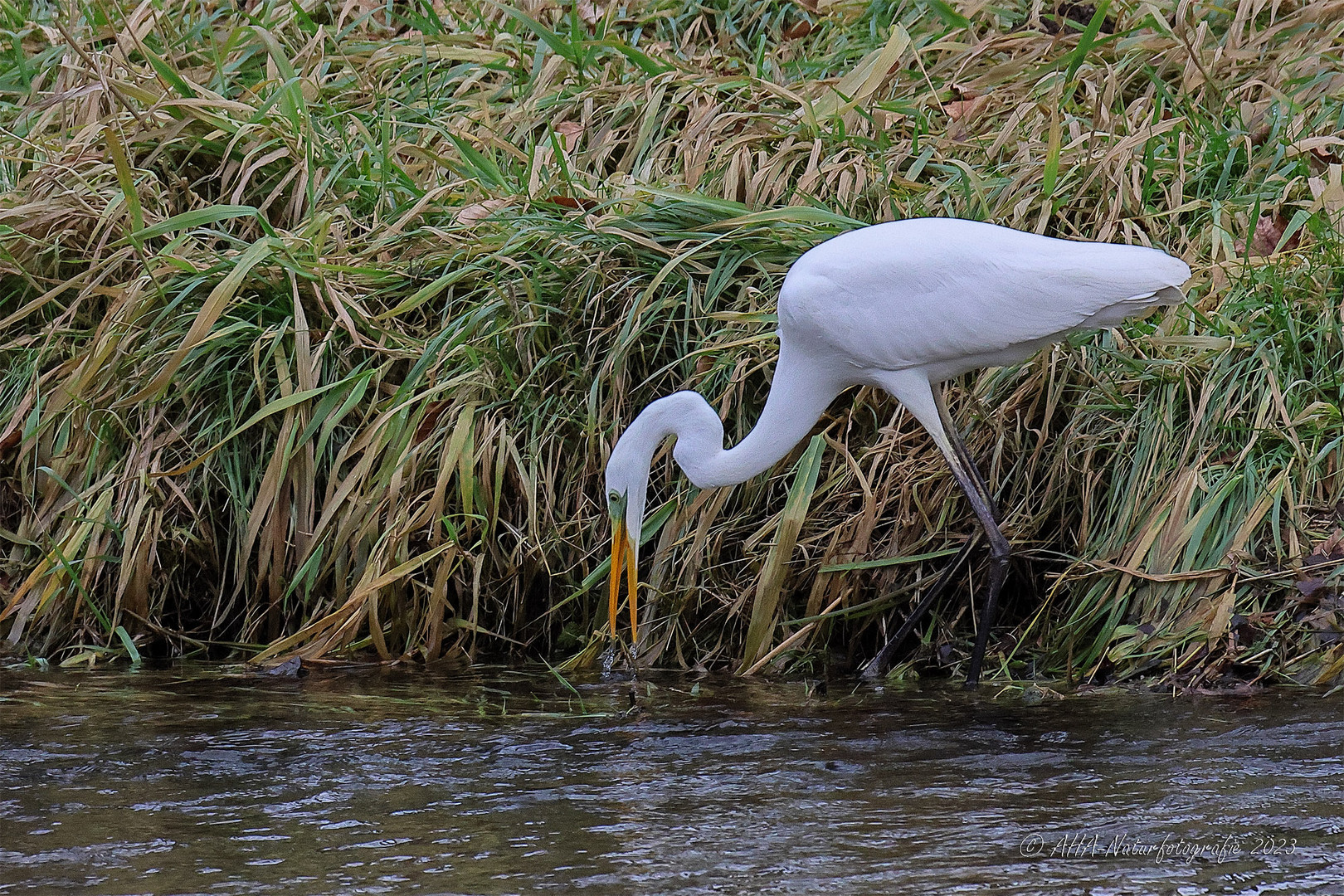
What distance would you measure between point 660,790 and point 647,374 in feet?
6.97

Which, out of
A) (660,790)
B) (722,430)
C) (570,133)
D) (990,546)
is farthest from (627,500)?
(570,133)

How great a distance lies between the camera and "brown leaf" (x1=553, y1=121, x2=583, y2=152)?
6.34m

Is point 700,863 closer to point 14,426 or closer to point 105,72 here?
point 14,426

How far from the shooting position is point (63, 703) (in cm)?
441

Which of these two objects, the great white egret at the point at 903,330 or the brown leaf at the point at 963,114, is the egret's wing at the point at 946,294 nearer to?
the great white egret at the point at 903,330

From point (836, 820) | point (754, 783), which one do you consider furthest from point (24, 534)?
point (836, 820)

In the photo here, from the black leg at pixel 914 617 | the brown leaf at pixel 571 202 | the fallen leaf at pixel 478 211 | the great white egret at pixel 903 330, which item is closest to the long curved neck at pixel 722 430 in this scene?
the great white egret at pixel 903 330

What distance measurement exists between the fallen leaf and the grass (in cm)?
8

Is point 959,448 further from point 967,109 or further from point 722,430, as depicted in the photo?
point 967,109

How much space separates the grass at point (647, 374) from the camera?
473 cm

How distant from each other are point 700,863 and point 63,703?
235 centimetres

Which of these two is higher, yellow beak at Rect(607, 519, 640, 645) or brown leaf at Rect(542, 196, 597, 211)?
brown leaf at Rect(542, 196, 597, 211)

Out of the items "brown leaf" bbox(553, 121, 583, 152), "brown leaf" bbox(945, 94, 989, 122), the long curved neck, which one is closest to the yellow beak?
the long curved neck

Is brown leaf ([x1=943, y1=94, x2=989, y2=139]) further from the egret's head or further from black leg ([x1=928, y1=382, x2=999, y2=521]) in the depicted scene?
the egret's head
